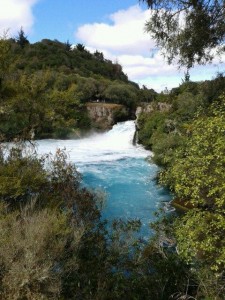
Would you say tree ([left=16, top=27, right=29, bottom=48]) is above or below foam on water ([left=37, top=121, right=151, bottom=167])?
above

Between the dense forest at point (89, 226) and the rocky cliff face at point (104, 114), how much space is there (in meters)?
30.8

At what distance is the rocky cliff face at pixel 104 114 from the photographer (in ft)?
148

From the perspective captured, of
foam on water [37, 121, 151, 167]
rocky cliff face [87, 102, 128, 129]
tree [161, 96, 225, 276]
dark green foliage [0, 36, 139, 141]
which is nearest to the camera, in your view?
tree [161, 96, 225, 276]

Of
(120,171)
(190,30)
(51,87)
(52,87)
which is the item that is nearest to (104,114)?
(52,87)

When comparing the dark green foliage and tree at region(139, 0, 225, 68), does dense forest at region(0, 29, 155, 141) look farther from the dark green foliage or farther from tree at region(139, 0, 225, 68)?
tree at region(139, 0, 225, 68)

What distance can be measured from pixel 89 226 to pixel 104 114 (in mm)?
36340

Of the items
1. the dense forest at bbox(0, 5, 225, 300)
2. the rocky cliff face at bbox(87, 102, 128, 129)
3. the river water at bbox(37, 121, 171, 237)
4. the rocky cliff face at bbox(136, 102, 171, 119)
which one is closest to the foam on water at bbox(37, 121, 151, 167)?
the river water at bbox(37, 121, 171, 237)

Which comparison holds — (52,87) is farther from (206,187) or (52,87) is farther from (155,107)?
(206,187)

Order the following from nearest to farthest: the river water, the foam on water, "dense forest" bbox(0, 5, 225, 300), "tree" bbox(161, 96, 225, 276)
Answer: "tree" bbox(161, 96, 225, 276) → "dense forest" bbox(0, 5, 225, 300) → the river water → the foam on water

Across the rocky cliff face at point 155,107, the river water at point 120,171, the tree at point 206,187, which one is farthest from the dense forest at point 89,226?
the rocky cliff face at point 155,107

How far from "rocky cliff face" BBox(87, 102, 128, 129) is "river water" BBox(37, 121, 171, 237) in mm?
1845

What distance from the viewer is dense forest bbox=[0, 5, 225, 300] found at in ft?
23.6

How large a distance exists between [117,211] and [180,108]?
44.2 feet

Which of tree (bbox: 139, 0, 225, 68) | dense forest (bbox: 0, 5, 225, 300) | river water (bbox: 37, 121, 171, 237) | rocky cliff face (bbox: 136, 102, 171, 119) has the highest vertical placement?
tree (bbox: 139, 0, 225, 68)
